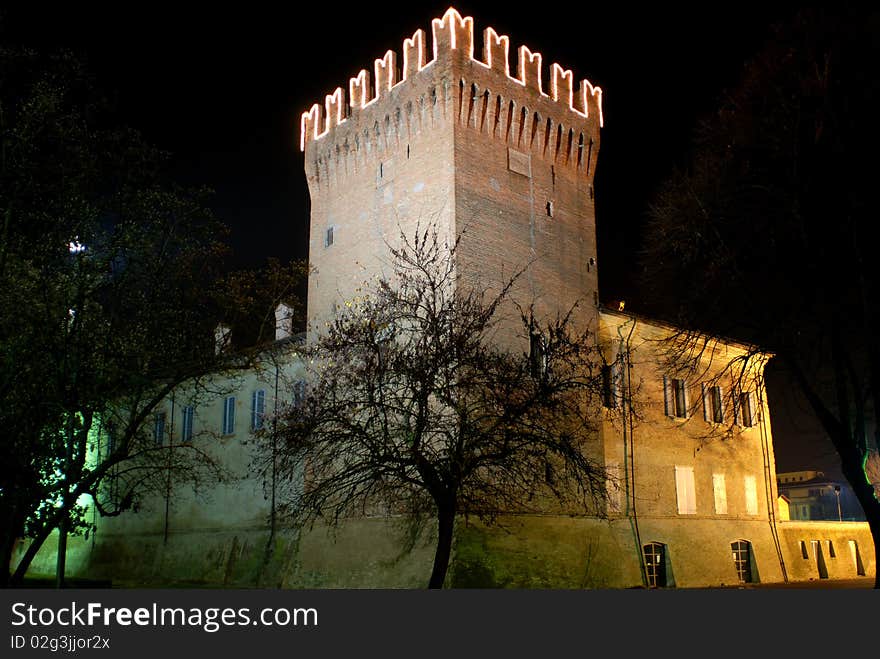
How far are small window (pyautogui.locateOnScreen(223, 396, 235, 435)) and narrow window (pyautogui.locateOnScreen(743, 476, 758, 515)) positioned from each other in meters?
18.8

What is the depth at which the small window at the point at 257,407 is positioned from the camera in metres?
29.1

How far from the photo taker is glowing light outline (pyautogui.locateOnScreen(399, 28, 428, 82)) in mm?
24891

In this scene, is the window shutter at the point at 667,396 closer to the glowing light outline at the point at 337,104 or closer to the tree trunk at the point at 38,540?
the glowing light outline at the point at 337,104

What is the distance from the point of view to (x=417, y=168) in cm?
2445

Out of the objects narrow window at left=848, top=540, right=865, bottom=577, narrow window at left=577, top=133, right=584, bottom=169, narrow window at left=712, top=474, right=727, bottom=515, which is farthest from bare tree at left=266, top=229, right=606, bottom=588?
narrow window at left=848, top=540, right=865, bottom=577

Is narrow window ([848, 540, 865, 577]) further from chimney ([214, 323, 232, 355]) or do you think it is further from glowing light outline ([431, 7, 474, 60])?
chimney ([214, 323, 232, 355])

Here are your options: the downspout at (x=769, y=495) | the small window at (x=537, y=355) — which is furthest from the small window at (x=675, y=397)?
the small window at (x=537, y=355)

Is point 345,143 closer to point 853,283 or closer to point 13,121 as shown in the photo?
point 13,121

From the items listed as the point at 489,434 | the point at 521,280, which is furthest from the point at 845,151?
the point at 521,280

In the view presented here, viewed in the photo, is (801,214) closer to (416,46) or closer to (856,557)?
(416,46)

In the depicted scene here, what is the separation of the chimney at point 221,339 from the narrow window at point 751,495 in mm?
20866

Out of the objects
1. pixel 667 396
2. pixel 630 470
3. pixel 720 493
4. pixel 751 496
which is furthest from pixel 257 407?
pixel 751 496

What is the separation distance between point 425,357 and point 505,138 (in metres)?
10.00

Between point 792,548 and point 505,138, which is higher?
point 505,138
